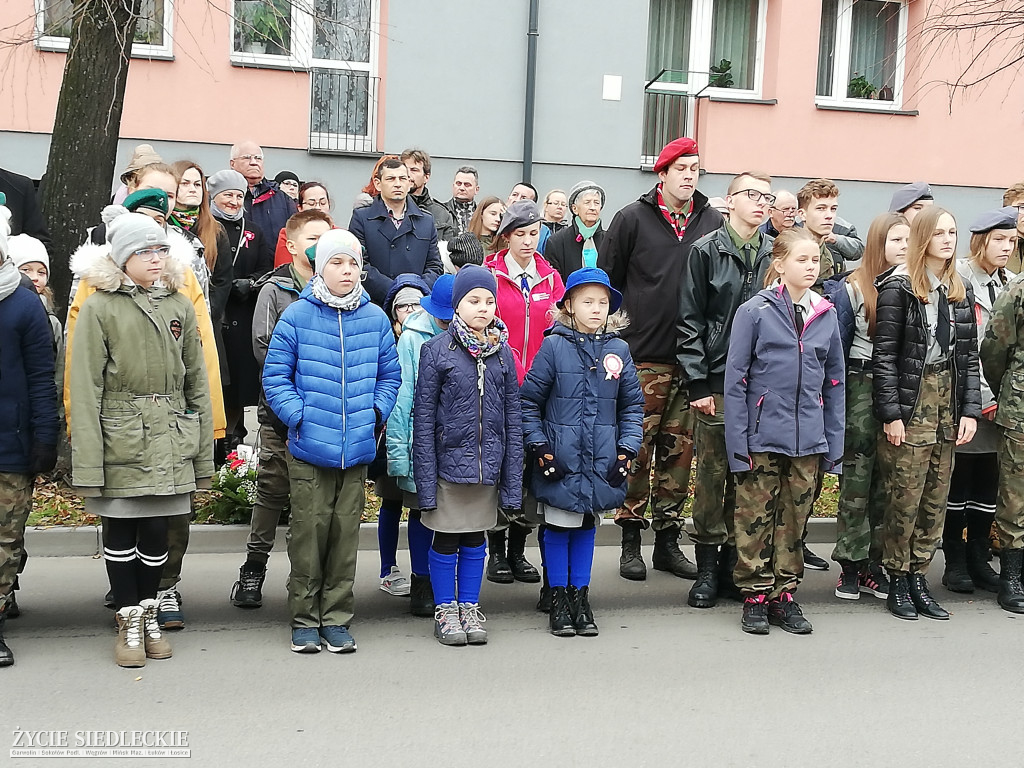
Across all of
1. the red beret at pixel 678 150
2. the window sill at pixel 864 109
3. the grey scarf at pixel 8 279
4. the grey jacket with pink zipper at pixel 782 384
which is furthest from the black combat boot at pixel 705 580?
the window sill at pixel 864 109

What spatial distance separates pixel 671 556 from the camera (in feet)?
24.0

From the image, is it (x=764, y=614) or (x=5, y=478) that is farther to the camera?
(x=764, y=614)

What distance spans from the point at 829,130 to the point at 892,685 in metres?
12.1

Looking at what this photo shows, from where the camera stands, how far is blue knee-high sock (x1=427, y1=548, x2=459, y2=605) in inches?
234

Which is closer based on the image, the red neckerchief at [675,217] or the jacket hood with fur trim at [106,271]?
the jacket hood with fur trim at [106,271]

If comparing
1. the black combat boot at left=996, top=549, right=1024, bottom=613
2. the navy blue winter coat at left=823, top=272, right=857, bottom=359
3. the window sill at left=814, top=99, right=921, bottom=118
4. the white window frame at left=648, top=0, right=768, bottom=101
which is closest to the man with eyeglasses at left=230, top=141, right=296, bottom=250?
the navy blue winter coat at left=823, top=272, right=857, bottom=359

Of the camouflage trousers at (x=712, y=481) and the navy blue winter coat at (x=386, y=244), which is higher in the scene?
the navy blue winter coat at (x=386, y=244)

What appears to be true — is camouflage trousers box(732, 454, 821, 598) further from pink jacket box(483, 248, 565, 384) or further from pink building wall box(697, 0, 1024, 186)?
pink building wall box(697, 0, 1024, 186)

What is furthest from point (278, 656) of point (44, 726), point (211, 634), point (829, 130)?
point (829, 130)

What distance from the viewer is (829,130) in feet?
52.9

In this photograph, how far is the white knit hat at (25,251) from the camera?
5883mm

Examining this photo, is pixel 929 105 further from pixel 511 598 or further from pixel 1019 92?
pixel 511 598

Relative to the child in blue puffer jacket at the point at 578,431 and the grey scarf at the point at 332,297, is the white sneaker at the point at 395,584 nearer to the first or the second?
the child in blue puffer jacket at the point at 578,431

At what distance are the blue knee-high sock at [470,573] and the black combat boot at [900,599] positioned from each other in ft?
8.12
